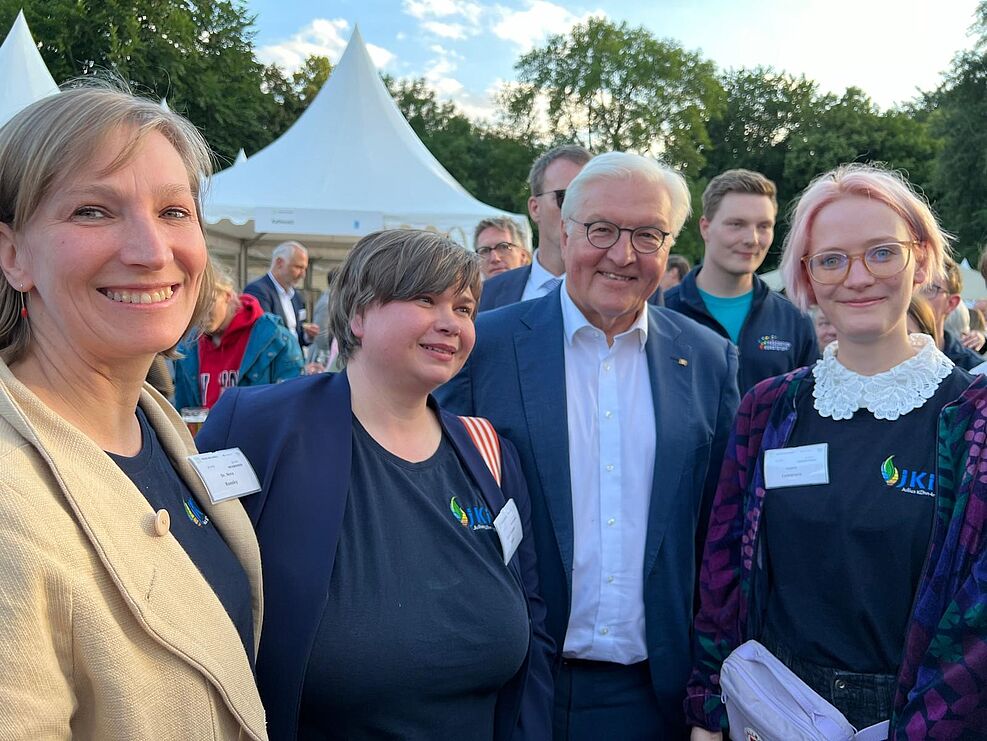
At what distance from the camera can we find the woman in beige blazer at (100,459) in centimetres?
102

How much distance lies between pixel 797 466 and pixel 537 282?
2.52m

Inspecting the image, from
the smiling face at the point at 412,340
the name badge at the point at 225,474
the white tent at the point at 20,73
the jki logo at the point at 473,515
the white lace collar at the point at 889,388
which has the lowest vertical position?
the jki logo at the point at 473,515

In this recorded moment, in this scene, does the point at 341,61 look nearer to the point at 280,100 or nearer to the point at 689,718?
the point at 689,718

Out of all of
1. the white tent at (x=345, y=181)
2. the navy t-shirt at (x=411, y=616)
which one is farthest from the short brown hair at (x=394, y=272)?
the white tent at (x=345, y=181)

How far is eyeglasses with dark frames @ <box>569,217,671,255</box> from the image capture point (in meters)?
2.37

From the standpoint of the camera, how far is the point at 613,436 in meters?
2.32

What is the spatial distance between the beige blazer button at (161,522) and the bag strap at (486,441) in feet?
3.13

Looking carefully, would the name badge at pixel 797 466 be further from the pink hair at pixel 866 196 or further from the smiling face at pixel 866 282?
the pink hair at pixel 866 196

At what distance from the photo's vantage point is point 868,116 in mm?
35875

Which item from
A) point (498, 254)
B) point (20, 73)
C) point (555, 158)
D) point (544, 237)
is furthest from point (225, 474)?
point (20, 73)

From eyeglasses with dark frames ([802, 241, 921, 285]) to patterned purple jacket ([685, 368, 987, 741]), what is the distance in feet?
0.95

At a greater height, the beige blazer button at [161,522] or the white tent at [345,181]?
the white tent at [345,181]

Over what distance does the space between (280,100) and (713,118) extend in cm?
2075

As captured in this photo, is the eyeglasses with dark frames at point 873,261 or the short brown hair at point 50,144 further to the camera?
the eyeglasses with dark frames at point 873,261
